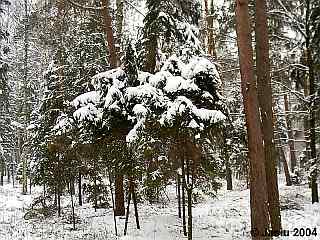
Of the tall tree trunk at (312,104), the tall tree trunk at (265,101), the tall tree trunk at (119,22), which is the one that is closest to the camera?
the tall tree trunk at (265,101)

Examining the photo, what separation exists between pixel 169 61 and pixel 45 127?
360 inches

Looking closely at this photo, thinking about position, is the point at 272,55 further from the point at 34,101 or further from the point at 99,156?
the point at 34,101

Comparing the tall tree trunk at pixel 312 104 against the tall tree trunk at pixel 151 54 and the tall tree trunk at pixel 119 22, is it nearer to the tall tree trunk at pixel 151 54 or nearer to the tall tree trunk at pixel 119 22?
the tall tree trunk at pixel 151 54

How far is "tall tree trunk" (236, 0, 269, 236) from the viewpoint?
31.9 feet

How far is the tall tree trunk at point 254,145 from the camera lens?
9.72 m

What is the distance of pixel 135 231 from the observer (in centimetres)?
1217

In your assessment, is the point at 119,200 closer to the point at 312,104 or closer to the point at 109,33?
the point at 109,33

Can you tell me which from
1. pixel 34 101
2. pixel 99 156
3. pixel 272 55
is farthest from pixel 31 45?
pixel 99 156

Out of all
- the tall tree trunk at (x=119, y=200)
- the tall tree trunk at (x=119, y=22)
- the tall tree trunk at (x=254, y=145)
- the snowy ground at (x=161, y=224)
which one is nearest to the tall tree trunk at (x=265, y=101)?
the snowy ground at (x=161, y=224)

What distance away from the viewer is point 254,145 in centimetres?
982

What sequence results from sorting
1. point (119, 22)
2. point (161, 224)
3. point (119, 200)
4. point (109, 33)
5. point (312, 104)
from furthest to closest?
point (119, 22), point (312, 104), point (109, 33), point (119, 200), point (161, 224)

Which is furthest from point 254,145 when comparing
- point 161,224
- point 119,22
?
point 119,22

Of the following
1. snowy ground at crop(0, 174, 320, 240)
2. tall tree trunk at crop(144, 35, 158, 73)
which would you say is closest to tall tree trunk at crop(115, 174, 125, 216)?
snowy ground at crop(0, 174, 320, 240)

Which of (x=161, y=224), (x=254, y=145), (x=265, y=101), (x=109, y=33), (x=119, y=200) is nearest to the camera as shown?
(x=254, y=145)
